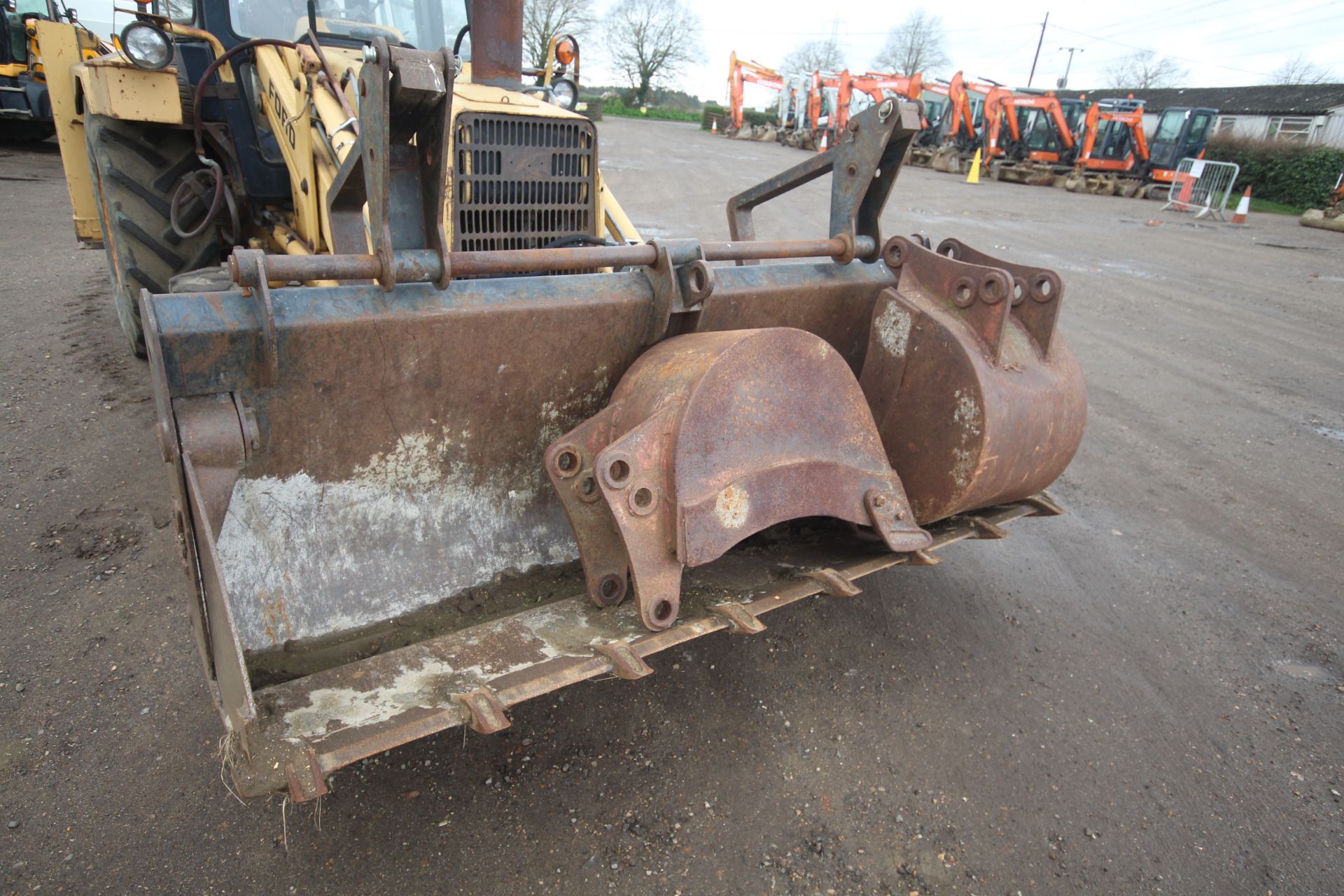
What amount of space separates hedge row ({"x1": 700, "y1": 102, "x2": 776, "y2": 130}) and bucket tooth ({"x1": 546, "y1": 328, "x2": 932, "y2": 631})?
41471 mm

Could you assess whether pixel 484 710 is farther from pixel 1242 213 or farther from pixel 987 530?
pixel 1242 213

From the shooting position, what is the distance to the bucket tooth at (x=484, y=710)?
1.54 m

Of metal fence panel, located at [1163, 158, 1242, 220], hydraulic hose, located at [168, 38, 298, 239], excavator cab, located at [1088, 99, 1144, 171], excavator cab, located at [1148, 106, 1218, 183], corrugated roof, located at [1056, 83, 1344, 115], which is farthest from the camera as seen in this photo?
corrugated roof, located at [1056, 83, 1344, 115]

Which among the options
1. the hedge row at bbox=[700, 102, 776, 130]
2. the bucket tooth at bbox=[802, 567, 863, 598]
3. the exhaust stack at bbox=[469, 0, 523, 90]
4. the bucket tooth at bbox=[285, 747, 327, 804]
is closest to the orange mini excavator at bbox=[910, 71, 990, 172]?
the hedge row at bbox=[700, 102, 776, 130]

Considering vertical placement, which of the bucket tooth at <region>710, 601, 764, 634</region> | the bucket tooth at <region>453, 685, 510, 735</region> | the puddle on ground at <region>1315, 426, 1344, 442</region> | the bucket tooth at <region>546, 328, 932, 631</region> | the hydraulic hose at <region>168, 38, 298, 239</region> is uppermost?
the hydraulic hose at <region>168, 38, 298, 239</region>

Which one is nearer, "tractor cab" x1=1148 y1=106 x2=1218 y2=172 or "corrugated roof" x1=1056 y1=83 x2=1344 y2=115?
"tractor cab" x1=1148 y1=106 x2=1218 y2=172

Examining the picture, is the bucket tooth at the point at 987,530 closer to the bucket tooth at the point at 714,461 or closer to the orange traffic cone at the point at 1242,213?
the bucket tooth at the point at 714,461

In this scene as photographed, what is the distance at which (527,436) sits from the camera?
2.50 meters


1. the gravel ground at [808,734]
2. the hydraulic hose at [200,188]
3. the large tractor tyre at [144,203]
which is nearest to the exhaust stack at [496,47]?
the hydraulic hose at [200,188]

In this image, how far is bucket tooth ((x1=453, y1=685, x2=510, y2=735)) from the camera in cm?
154

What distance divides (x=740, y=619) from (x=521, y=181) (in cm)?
202

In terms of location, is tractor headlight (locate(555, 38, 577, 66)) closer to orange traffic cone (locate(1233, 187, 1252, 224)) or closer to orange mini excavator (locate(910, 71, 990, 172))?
orange traffic cone (locate(1233, 187, 1252, 224))

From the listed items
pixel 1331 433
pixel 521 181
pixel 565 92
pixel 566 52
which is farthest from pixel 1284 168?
pixel 521 181

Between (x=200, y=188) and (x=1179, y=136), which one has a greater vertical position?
(x=1179, y=136)
